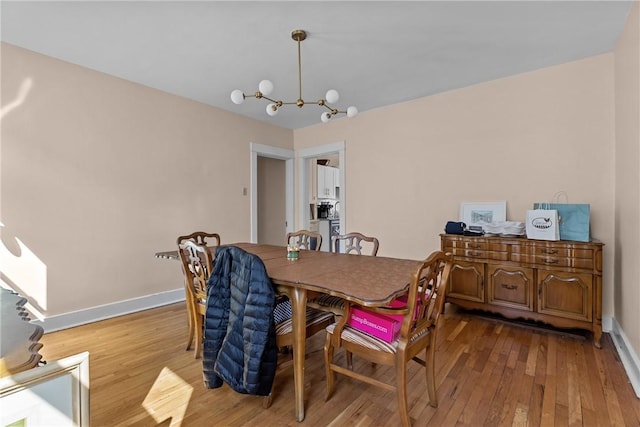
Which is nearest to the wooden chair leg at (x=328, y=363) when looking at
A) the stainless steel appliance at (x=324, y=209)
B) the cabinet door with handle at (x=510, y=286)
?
the cabinet door with handle at (x=510, y=286)

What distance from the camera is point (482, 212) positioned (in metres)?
3.34

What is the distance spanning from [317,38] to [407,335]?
7.66ft

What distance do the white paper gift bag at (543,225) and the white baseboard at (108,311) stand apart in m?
3.92

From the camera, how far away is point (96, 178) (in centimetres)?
316

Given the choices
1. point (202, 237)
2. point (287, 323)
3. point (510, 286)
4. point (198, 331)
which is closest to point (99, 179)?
point (202, 237)

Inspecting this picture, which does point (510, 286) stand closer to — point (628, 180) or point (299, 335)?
point (628, 180)

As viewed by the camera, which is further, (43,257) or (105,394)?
(43,257)

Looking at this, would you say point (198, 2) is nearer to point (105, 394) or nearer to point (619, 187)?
point (105, 394)

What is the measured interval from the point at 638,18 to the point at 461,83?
1498 millimetres

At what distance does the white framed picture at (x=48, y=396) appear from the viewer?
1.84 feet

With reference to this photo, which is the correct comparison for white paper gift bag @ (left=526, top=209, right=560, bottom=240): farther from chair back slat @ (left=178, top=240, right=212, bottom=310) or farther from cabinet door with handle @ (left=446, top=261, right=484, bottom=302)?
chair back slat @ (left=178, top=240, right=212, bottom=310)

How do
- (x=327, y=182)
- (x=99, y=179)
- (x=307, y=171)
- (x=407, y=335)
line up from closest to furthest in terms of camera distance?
(x=407, y=335) → (x=99, y=179) → (x=307, y=171) → (x=327, y=182)

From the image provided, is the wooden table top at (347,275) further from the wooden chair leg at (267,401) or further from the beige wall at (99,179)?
the beige wall at (99,179)

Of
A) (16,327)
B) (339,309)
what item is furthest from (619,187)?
(16,327)
